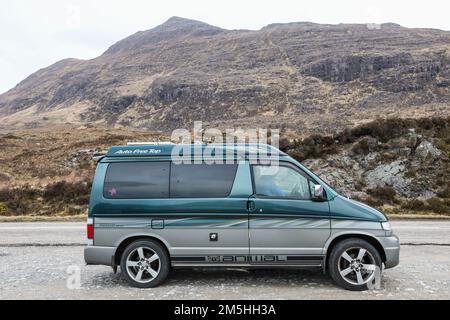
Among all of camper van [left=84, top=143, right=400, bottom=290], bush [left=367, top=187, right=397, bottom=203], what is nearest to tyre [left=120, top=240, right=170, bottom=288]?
camper van [left=84, top=143, right=400, bottom=290]

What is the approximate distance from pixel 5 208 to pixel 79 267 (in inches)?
589

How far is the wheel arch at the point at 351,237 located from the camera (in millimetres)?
6938

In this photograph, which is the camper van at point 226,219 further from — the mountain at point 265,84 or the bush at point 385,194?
the mountain at point 265,84

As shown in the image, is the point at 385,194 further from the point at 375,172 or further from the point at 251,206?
the point at 251,206

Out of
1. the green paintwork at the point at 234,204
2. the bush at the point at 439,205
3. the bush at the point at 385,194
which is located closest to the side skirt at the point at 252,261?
the green paintwork at the point at 234,204

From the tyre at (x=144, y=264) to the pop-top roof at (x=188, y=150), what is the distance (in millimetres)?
1416

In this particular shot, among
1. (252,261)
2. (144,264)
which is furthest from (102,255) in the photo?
(252,261)

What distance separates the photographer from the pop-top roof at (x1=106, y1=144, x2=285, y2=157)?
7.32 meters

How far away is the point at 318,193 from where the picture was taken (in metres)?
6.87

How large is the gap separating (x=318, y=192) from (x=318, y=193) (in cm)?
2

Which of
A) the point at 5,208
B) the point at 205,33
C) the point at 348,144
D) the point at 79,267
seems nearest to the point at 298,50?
Result: the point at 205,33

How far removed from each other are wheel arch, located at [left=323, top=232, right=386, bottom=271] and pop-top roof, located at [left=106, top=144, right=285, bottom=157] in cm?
156

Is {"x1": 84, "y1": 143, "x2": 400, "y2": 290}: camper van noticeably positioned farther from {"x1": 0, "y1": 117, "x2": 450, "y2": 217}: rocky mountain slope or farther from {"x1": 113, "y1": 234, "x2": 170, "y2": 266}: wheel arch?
{"x1": 0, "y1": 117, "x2": 450, "y2": 217}: rocky mountain slope

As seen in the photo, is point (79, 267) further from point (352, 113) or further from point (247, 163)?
point (352, 113)
